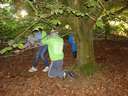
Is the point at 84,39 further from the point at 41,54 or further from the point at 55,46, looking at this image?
the point at 41,54

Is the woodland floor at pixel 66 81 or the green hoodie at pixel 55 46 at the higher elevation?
the green hoodie at pixel 55 46

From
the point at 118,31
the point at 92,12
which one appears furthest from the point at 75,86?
the point at 118,31

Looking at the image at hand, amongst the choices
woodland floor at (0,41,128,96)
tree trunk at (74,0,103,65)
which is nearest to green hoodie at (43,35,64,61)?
tree trunk at (74,0,103,65)

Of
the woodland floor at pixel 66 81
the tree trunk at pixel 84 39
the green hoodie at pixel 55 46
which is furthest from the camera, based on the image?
the tree trunk at pixel 84 39

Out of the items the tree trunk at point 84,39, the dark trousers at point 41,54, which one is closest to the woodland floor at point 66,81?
the dark trousers at point 41,54

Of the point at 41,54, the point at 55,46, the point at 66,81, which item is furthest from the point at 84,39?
the point at 41,54

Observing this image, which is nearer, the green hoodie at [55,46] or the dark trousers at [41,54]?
the green hoodie at [55,46]

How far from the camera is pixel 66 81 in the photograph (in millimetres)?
9664

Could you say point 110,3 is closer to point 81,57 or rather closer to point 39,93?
point 81,57

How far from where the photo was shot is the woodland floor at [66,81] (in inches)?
360

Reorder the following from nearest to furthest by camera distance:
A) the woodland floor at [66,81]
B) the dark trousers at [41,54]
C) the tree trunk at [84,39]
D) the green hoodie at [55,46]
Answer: the woodland floor at [66,81] < the green hoodie at [55,46] < the tree trunk at [84,39] < the dark trousers at [41,54]

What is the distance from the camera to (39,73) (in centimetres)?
1041

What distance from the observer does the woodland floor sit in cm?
914

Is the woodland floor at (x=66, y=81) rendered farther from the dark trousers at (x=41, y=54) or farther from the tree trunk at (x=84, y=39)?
the tree trunk at (x=84, y=39)
